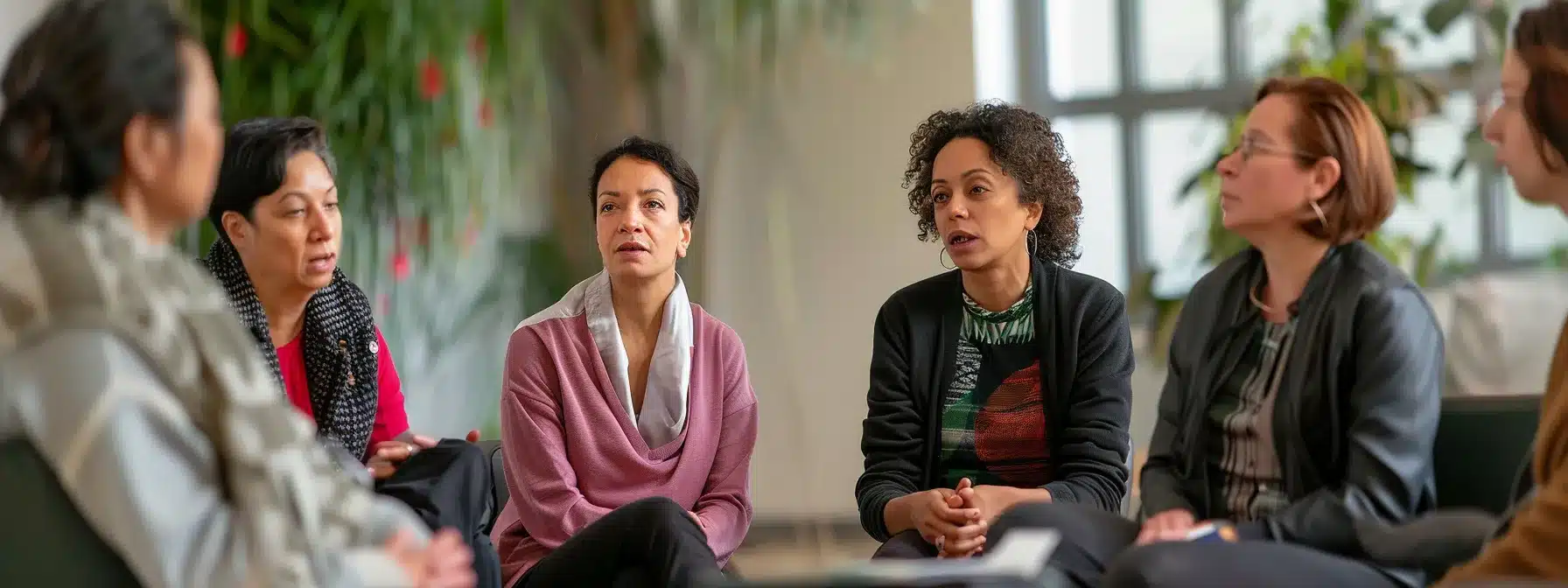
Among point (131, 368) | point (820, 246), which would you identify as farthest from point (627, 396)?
point (820, 246)

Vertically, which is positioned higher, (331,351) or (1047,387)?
(331,351)

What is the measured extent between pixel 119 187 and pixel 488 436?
2712mm

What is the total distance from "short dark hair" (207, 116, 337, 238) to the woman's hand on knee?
1.43 m

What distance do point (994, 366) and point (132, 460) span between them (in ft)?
5.01

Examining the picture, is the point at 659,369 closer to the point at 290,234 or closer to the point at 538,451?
the point at 538,451

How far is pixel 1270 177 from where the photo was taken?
205 centimetres

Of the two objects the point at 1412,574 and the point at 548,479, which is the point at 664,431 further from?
the point at 1412,574

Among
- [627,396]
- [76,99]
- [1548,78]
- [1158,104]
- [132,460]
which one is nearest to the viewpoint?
[132,460]

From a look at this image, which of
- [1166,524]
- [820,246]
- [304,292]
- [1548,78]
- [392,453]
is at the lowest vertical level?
[1166,524]

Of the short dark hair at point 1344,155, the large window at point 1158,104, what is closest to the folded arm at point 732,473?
the short dark hair at point 1344,155

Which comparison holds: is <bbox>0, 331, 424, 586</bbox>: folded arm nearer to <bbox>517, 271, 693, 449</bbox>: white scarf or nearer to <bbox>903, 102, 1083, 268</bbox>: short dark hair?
<bbox>517, 271, 693, 449</bbox>: white scarf

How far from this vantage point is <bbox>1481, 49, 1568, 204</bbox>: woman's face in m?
1.78

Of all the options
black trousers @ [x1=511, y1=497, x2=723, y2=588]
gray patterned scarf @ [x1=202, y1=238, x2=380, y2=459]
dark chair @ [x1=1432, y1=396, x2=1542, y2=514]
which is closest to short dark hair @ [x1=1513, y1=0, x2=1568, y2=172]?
dark chair @ [x1=1432, y1=396, x2=1542, y2=514]

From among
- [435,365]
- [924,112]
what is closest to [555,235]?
[435,365]
